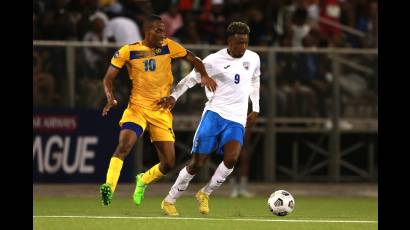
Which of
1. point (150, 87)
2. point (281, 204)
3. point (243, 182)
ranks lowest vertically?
point (243, 182)

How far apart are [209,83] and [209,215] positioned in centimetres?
166

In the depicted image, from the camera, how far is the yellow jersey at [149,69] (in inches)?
615

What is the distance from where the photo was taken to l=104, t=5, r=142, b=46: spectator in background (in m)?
22.5

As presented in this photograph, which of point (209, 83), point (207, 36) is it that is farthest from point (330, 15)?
point (209, 83)

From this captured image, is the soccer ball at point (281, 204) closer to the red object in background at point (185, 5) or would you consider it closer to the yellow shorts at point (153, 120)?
the yellow shorts at point (153, 120)

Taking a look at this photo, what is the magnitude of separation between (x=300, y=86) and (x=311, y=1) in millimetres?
3503

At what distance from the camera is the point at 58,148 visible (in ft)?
71.3

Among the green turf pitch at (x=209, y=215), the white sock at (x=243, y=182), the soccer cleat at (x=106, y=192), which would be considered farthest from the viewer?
the white sock at (x=243, y=182)

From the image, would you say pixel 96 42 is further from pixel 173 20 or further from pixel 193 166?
pixel 193 166

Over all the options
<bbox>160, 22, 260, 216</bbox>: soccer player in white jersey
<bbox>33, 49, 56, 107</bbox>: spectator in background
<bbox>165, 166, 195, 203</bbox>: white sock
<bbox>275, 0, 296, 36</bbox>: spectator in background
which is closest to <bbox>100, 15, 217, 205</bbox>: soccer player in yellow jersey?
<bbox>160, 22, 260, 216</bbox>: soccer player in white jersey

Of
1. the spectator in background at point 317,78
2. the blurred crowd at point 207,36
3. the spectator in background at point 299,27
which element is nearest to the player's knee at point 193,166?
the blurred crowd at point 207,36

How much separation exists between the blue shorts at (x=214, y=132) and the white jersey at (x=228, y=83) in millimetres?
74

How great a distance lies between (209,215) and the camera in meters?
15.2

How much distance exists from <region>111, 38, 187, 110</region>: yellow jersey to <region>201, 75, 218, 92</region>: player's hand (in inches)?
24.8
